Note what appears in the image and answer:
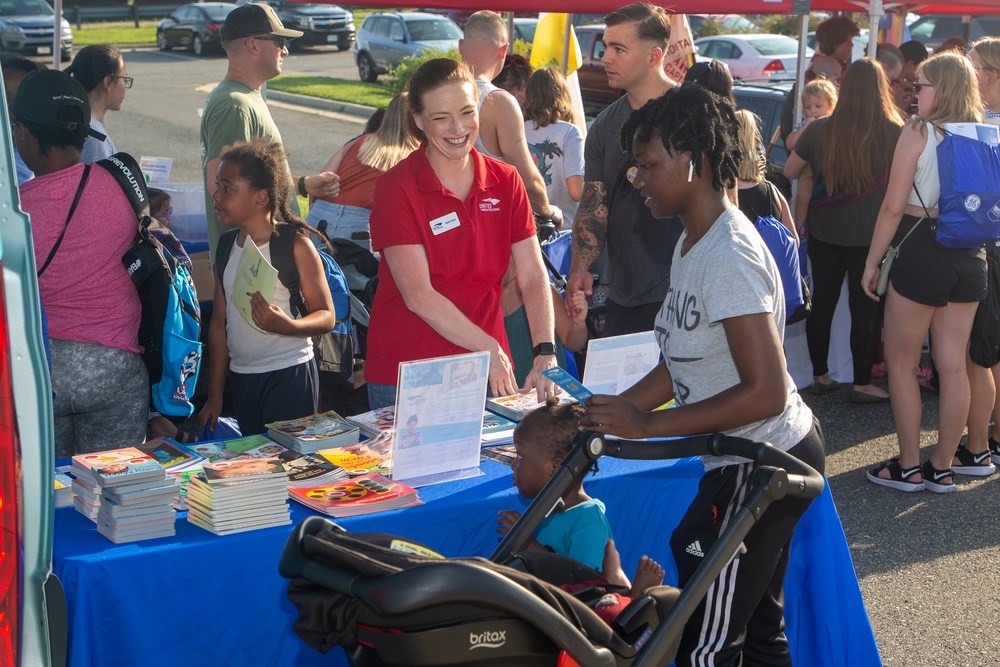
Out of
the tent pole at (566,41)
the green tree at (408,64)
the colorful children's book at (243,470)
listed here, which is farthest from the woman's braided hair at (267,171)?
the green tree at (408,64)

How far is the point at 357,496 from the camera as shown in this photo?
2.99 metres

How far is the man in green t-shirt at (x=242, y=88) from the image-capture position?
16.2 feet

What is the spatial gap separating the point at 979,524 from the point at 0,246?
448 cm

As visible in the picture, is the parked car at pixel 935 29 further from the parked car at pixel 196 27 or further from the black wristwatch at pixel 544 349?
the black wristwatch at pixel 544 349

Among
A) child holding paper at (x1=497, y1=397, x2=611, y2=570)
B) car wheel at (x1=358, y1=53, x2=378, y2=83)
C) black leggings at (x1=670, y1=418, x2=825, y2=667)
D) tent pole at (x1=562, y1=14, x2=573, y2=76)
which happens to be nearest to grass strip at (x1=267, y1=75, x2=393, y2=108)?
car wheel at (x1=358, y1=53, x2=378, y2=83)

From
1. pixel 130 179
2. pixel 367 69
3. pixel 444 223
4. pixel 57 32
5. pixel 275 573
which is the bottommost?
pixel 367 69

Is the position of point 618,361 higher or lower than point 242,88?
lower

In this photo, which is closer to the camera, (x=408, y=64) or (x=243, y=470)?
(x=243, y=470)

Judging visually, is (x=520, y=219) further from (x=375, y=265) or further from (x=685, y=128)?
(x=375, y=265)

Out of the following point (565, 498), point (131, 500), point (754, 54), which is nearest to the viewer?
point (131, 500)

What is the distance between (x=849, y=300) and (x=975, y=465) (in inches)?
57.7

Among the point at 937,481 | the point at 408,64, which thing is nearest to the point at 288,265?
the point at 937,481

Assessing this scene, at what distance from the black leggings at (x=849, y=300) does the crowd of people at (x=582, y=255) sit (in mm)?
16

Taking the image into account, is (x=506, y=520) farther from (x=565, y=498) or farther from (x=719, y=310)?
(x=719, y=310)
